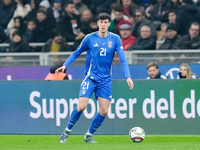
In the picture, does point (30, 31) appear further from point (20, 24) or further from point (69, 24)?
point (69, 24)

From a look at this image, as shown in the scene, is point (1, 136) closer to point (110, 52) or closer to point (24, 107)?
point (24, 107)

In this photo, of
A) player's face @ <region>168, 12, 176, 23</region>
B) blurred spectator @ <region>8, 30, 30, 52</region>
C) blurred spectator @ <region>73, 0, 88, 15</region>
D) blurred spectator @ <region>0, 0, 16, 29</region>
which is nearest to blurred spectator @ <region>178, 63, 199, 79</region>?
player's face @ <region>168, 12, 176, 23</region>

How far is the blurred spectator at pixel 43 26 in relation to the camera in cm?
1755

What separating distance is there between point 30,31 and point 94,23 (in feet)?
7.55

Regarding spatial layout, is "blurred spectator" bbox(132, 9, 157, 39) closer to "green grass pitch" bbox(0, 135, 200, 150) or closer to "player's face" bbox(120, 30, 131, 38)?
"player's face" bbox(120, 30, 131, 38)

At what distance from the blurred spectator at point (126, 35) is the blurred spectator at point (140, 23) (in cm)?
27

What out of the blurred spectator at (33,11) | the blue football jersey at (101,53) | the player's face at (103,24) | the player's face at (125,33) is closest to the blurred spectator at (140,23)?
the player's face at (125,33)

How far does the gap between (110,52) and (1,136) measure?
3629 millimetres

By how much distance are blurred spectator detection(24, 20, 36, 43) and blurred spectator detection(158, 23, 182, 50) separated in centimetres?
437

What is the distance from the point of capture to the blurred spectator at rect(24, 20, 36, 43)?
17.6 metres

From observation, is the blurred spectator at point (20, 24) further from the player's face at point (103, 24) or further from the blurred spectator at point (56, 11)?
the player's face at point (103, 24)

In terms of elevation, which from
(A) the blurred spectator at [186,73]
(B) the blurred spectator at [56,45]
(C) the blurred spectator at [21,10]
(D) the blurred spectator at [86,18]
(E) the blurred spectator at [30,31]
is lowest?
(A) the blurred spectator at [186,73]

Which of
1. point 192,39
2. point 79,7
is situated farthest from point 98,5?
point 192,39

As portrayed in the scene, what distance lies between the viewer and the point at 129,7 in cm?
1664
